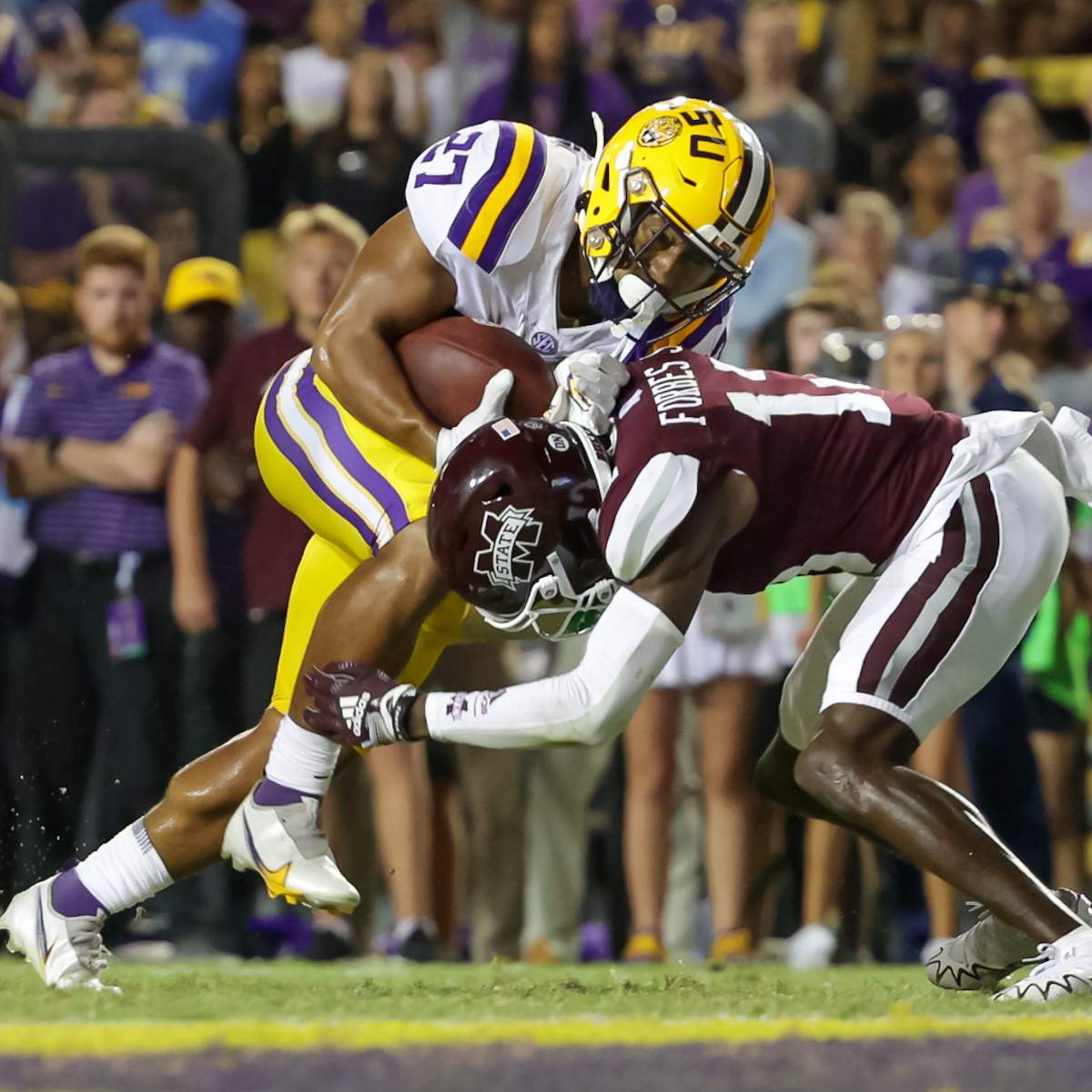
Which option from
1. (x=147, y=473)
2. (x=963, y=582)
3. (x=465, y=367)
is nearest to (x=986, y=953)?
(x=963, y=582)

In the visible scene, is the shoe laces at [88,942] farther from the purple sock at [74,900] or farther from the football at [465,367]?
the football at [465,367]

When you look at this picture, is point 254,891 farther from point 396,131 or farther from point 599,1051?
point 599,1051

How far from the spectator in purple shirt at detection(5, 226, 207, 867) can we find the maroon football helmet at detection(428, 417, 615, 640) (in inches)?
110

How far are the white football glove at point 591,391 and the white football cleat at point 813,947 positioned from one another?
2676 millimetres

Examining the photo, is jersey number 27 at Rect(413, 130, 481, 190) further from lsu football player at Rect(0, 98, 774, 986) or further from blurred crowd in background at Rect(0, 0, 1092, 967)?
blurred crowd in background at Rect(0, 0, 1092, 967)

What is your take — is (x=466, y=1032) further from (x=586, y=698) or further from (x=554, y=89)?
(x=554, y=89)

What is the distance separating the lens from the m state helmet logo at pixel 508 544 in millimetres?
3953

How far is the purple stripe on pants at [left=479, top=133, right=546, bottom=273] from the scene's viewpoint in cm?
467

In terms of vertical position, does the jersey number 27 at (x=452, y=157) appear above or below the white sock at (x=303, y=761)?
above

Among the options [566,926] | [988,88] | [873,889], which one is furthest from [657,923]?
[988,88]

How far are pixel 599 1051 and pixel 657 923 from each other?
3.31 metres

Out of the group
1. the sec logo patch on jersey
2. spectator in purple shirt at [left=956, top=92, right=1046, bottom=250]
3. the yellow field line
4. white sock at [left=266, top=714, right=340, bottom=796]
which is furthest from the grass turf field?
spectator in purple shirt at [left=956, top=92, right=1046, bottom=250]

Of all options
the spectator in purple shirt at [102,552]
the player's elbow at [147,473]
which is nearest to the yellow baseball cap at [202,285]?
the spectator in purple shirt at [102,552]

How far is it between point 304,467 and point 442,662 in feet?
6.04
